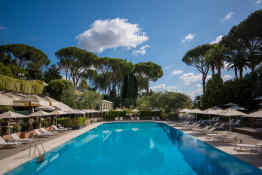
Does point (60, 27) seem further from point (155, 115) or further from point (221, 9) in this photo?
point (155, 115)

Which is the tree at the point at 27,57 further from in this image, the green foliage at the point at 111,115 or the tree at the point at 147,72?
the tree at the point at 147,72

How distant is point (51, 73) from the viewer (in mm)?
28891

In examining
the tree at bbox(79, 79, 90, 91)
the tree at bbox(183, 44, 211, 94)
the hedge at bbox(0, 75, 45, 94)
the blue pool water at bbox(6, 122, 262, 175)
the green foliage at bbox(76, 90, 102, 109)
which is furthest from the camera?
the tree at bbox(79, 79, 90, 91)

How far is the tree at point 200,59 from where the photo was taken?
89.6 ft

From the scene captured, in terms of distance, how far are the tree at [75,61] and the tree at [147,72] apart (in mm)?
9727

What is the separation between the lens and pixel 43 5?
14961mm

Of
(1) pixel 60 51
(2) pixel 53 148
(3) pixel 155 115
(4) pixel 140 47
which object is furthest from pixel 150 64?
(2) pixel 53 148

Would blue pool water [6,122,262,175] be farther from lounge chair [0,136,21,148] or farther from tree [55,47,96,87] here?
tree [55,47,96,87]

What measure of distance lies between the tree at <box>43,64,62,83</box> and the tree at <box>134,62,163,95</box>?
1476 cm

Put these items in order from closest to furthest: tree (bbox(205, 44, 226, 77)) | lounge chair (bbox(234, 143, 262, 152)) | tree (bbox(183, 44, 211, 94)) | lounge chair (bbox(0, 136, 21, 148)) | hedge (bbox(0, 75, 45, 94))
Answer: lounge chair (bbox(234, 143, 262, 152)) → lounge chair (bbox(0, 136, 21, 148)) → hedge (bbox(0, 75, 45, 94)) → tree (bbox(205, 44, 226, 77)) → tree (bbox(183, 44, 211, 94))

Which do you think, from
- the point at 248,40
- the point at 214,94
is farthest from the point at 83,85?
the point at 248,40

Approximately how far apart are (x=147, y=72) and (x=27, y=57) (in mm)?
20678

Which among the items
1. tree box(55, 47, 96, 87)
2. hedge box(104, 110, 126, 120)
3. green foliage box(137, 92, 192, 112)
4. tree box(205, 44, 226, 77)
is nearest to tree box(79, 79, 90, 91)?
tree box(55, 47, 96, 87)

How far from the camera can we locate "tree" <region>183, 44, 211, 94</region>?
27.3m
